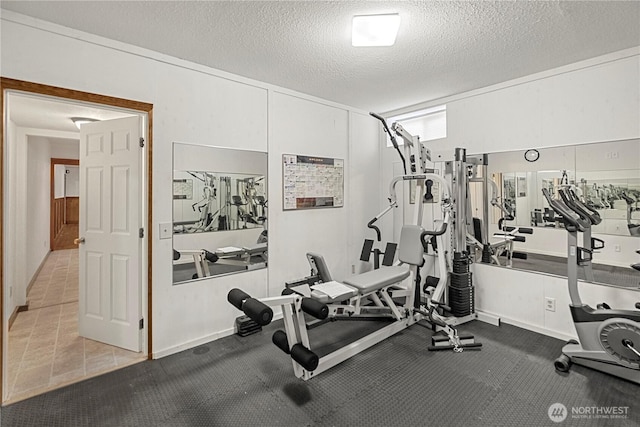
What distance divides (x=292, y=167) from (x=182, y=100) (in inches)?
53.5

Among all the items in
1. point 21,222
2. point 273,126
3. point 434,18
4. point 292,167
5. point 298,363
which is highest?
point 434,18

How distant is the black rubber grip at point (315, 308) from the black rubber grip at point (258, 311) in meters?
0.32

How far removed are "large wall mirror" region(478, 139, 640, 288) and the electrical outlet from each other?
10.9 inches

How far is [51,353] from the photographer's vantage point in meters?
2.84

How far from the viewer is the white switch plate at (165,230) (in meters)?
2.82

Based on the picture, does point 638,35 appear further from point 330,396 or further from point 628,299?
point 330,396

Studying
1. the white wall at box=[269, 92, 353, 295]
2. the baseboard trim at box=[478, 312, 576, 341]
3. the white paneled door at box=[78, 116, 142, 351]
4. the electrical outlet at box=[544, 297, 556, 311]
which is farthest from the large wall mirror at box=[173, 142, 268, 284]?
the electrical outlet at box=[544, 297, 556, 311]

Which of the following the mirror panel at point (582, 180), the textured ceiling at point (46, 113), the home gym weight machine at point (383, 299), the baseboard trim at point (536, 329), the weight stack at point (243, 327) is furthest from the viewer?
the textured ceiling at point (46, 113)

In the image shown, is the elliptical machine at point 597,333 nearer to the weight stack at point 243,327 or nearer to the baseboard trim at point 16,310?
the weight stack at point 243,327

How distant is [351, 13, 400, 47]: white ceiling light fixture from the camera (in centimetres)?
219

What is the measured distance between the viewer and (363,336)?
3.18 metres

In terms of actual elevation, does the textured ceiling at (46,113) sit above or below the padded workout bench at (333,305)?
above

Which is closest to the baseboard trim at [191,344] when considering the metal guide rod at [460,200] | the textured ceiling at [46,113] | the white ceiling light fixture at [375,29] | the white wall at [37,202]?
the textured ceiling at [46,113]

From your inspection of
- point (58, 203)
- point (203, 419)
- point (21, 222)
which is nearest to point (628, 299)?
point (203, 419)
